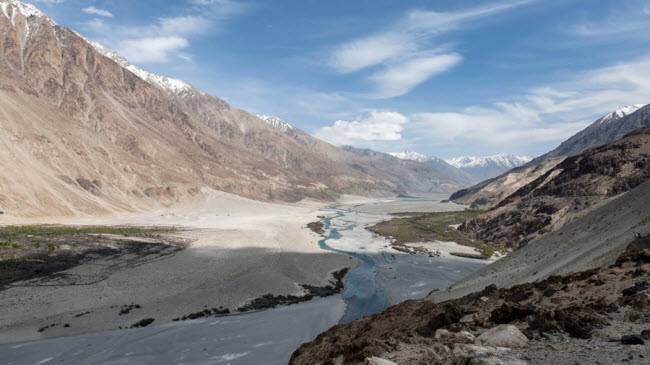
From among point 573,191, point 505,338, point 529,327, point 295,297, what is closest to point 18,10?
point 295,297

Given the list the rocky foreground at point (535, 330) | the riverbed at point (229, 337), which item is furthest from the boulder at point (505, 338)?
the riverbed at point (229, 337)

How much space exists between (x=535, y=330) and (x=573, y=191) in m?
61.2

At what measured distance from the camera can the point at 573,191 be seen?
5753 cm

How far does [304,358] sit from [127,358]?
1259 cm

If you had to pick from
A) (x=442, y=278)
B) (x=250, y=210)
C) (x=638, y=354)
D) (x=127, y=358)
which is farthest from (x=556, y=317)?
(x=250, y=210)

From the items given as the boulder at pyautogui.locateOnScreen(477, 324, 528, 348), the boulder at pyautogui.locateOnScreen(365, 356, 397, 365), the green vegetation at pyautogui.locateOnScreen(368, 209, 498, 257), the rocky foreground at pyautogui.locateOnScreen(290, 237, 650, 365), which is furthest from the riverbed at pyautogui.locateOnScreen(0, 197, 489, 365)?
the green vegetation at pyautogui.locateOnScreen(368, 209, 498, 257)

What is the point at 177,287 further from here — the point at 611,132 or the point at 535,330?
the point at 611,132

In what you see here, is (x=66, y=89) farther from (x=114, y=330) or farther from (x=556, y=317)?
(x=556, y=317)

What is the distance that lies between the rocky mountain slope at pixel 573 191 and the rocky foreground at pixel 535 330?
4230cm

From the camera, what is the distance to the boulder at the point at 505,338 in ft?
23.3

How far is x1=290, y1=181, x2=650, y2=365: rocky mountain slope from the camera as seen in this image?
6414mm

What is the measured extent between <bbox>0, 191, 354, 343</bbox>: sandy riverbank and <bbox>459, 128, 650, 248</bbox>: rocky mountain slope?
30622 millimetres

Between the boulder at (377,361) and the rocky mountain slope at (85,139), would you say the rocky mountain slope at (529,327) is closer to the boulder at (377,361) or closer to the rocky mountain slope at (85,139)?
the boulder at (377,361)

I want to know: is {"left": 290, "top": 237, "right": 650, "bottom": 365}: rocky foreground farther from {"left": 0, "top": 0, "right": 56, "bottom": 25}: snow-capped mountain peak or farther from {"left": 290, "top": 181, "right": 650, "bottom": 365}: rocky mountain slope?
{"left": 0, "top": 0, "right": 56, "bottom": 25}: snow-capped mountain peak
